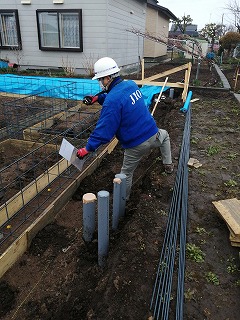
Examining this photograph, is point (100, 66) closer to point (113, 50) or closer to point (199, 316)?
point (199, 316)

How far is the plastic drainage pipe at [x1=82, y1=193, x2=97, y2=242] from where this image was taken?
256 centimetres

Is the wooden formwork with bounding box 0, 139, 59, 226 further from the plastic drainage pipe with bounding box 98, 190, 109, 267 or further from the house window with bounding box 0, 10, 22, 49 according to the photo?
the house window with bounding box 0, 10, 22, 49

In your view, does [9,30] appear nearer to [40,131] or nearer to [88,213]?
[40,131]

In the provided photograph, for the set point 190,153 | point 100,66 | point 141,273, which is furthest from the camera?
point 190,153

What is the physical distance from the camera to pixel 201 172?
4410 millimetres

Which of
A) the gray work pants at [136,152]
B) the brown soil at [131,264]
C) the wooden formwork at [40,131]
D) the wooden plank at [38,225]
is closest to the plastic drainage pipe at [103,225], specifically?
the brown soil at [131,264]

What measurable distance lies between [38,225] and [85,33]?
1023 cm

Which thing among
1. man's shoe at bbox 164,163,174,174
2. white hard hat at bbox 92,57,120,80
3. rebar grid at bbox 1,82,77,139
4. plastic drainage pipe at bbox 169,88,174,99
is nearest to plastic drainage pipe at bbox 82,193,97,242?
white hard hat at bbox 92,57,120,80

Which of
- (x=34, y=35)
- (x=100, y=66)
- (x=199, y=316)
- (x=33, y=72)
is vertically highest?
(x=34, y=35)

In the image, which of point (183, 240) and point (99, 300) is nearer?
point (99, 300)

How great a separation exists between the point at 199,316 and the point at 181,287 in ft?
0.78

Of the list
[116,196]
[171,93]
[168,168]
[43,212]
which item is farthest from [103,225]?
[171,93]

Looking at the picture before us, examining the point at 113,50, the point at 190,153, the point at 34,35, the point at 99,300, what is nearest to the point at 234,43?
the point at 113,50

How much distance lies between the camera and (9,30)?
12.4m
